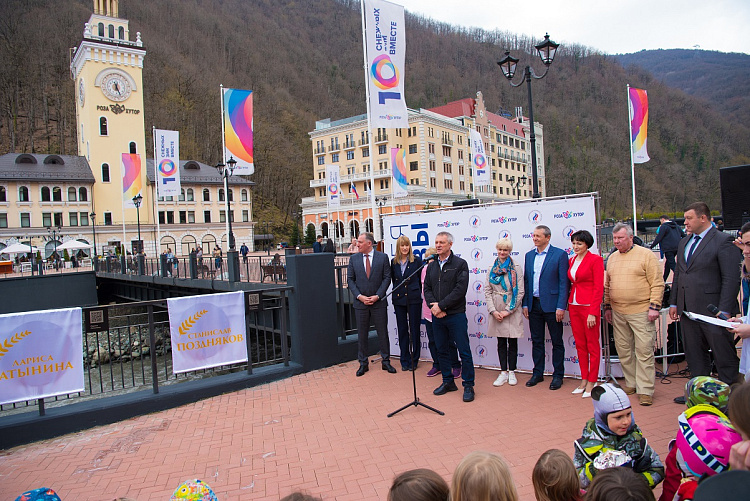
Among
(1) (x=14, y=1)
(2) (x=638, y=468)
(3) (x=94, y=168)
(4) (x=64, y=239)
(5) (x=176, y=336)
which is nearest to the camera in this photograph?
(2) (x=638, y=468)

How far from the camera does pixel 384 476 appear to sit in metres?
4.23

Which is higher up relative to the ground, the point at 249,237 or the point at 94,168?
the point at 94,168

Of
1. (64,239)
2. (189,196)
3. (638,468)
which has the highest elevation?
(189,196)

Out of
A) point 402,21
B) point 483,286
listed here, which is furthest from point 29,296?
point 483,286

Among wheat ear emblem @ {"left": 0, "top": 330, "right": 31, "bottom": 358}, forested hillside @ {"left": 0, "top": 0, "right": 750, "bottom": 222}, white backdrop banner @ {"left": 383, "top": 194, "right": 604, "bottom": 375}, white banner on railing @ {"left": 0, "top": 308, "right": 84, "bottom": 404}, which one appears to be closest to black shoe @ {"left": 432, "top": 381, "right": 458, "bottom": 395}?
white backdrop banner @ {"left": 383, "top": 194, "right": 604, "bottom": 375}

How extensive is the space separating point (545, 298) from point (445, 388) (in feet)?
5.84

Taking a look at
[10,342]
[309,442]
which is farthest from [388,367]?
[10,342]

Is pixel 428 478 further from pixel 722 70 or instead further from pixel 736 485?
pixel 722 70

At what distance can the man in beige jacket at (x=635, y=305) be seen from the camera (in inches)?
220

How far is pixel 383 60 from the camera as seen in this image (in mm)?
12516

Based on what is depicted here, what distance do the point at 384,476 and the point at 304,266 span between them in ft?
13.9

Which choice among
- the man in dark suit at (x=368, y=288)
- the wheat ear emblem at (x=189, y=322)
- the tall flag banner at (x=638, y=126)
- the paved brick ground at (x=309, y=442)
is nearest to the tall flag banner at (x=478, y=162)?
the tall flag banner at (x=638, y=126)

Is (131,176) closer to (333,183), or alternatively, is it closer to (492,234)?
(333,183)

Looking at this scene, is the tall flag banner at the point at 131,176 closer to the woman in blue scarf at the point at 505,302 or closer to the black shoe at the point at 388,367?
the black shoe at the point at 388,367
